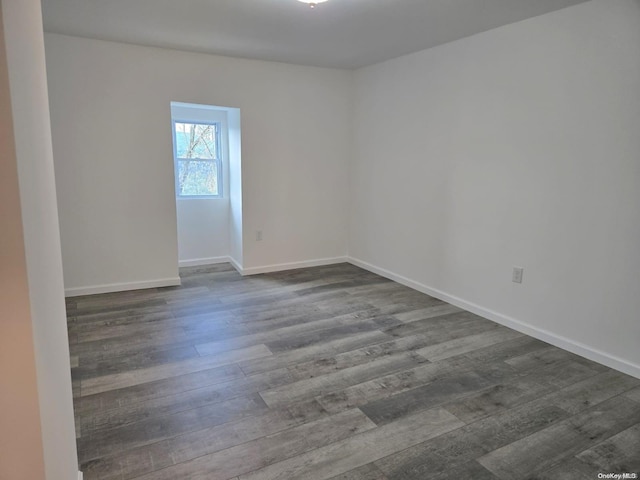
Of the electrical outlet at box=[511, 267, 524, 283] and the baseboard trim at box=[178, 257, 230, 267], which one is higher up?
the electrical outlet at box=[511, 267, 524, 283]

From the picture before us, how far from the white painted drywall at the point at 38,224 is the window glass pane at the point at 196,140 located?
3.72 metres

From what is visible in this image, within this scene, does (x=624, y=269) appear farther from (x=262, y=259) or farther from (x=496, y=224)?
(x=262, y=259)

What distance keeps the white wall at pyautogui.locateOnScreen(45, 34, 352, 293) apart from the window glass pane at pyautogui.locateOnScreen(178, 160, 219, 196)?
77 centimetres

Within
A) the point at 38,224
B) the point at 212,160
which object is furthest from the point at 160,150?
the point at 38,224

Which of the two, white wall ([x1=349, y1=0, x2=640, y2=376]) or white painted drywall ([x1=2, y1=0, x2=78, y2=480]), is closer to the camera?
white painted drywall ([x1=2, y1=0, x2=78, y2=480])

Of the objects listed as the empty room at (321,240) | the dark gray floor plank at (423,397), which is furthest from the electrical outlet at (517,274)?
the dark gray floor plank at (423,397)

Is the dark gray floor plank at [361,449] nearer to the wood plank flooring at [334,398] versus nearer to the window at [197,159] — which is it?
the wood plank flooring at [334,398]

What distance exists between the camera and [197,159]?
16.4ft

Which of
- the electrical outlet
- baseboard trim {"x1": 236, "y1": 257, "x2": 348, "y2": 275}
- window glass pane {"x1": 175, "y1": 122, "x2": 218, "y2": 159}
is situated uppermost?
window glass pane {"x1": 175, "y1": 122, "x2": 218, "y2": 159}

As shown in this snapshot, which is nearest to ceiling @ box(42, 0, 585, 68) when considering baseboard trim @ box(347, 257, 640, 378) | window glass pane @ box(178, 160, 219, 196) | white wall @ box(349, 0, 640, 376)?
white wall @ box(349, 0, 640, 376)

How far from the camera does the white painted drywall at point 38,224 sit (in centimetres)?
86

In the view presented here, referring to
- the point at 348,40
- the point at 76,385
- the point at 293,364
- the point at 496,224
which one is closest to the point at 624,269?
the point at 496,224

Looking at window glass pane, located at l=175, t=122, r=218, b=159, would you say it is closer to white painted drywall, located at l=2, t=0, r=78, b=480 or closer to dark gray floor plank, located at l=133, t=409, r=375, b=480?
white painted drywall, located at l=2, t=0, r=78, b=480

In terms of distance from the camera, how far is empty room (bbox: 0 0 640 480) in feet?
5.69
